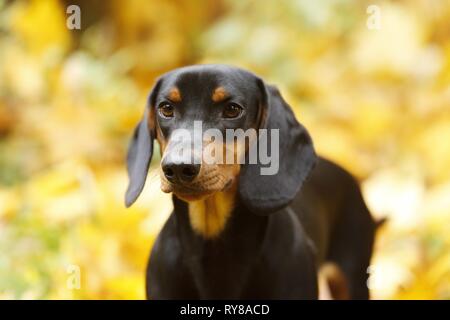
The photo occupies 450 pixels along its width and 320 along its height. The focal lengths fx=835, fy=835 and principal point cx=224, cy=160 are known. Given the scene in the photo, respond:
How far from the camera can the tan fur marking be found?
8.43ft

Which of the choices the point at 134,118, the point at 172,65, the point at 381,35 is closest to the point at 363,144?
the point at 381,35

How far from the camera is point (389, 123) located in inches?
217

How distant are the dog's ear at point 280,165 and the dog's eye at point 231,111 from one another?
5.2 inches

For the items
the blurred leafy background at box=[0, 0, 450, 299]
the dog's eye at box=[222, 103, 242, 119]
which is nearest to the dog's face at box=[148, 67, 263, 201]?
the dog's eye at box=[222, 103, 242, 119]

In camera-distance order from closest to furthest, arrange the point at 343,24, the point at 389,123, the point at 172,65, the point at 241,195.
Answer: the point at 241,195 < the point at 389,123 < the point at 343,24 < the point at 172,65

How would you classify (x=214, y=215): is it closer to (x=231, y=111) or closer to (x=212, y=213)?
(x=212, y=213)

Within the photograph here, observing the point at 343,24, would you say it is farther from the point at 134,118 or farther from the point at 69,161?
the point at 69,161

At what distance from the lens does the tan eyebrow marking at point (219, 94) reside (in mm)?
2438

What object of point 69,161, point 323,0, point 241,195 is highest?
point 323,0

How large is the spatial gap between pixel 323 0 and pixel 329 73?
520 mm

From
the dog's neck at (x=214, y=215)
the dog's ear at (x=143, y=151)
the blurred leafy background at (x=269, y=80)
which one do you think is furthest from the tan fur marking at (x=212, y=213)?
the blurred leafy background at (x=269, y=80)

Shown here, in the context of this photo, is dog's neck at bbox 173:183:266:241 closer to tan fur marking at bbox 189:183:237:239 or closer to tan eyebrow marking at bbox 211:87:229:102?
tan fur marking at bbox 189:183:237:239

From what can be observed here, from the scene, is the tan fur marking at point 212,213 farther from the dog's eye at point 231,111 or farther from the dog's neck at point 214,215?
the dog's eye at point 231,111
